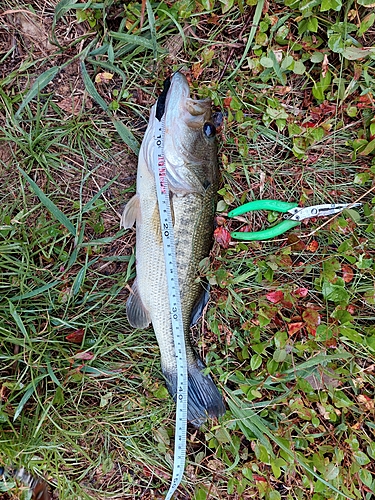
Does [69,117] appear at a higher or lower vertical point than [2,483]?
higher

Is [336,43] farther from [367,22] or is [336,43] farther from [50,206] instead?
[50,206]

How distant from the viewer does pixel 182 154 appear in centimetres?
209

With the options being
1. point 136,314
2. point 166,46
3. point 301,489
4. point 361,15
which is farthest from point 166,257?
point 361,15

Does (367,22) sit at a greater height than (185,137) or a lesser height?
greater

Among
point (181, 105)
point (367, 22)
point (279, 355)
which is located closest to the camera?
point (181, 105)

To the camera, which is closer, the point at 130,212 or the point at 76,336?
the point at 130,212

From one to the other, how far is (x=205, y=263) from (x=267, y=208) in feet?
1.55

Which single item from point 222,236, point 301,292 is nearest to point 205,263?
point 222,236

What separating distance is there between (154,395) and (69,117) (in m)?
1.69

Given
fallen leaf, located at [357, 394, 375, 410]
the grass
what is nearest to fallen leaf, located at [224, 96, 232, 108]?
the grass

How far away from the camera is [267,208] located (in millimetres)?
2307

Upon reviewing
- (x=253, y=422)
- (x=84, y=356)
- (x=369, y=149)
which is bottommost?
(x=253, y=422)

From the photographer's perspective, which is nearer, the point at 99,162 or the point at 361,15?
the point at 361,15

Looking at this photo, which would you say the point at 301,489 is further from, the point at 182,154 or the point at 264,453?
the point at 182,154
